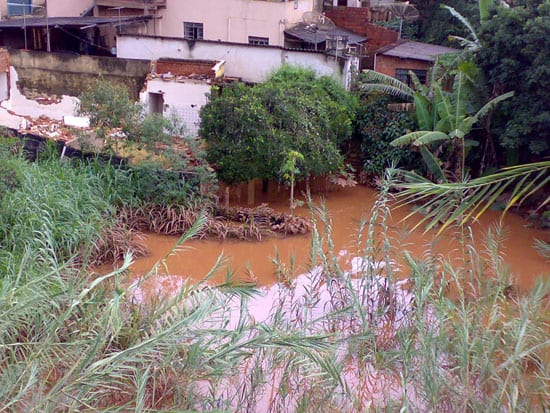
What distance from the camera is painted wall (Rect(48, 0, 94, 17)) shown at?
22984 mm

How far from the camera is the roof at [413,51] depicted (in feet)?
60.1

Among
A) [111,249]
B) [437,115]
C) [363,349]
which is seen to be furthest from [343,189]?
[363,349]

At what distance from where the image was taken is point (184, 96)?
623 inches

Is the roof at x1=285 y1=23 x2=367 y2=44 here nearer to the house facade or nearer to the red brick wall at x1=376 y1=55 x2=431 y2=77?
the house facade

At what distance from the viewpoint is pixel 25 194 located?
9.65 metres

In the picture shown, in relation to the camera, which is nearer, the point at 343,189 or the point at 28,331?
the point at 28,331

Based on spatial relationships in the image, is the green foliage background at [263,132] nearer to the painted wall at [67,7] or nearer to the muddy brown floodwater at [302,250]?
the muddy brown floodwater at [302,250]

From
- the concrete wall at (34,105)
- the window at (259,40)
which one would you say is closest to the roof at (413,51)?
the window at (259,40)

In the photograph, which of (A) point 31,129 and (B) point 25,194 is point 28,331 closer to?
(B) point 25,194

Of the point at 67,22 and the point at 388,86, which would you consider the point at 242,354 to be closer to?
the point at 388,86

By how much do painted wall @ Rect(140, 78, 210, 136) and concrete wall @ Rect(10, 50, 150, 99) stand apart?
3.18 feet

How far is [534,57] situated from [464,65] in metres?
1.80

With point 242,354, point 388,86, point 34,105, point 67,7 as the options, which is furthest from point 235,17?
point 242,354

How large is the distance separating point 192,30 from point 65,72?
6029mm
